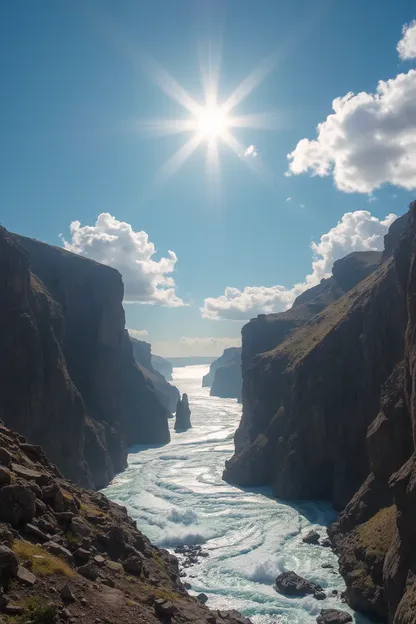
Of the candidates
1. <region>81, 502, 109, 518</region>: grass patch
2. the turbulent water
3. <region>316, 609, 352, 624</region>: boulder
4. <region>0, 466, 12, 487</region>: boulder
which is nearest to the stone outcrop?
<region>81, 502, 109, 518</region>: grass patch

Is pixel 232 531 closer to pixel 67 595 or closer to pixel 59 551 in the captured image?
pixel 59 551

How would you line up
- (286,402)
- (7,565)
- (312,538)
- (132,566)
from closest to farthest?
(7,565), (132,566), (312,538), (286,402)

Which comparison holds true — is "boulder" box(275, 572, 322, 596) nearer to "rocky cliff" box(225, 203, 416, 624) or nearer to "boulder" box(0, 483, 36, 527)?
"rocky cliff" box(225, 203, 416, 624)

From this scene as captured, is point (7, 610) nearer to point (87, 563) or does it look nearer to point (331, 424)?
point (87, 563)

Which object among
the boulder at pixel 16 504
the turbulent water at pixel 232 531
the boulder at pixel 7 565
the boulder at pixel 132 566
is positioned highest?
the boulder at pixel 16 504

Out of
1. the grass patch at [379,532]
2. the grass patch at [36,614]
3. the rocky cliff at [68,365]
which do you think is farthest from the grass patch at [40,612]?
the rocky cliff at [68,365]

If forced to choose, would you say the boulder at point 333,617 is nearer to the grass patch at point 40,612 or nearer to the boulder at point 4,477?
the boulder at point 4,477

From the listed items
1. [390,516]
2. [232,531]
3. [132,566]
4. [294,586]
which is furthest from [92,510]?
[232,531]
